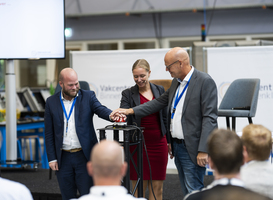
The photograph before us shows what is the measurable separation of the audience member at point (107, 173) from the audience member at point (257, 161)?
2.15 ft

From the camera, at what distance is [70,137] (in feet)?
9.11

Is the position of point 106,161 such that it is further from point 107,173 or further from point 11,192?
point 11,192

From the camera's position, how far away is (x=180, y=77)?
264 centimetres

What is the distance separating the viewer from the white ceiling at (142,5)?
8758mm

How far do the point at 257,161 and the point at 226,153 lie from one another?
1.27 ft

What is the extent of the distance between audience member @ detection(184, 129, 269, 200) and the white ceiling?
7843 millimetres

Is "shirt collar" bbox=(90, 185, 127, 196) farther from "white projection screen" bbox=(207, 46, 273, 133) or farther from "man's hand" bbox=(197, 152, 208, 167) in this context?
"white projection screen" bbox=(207, 46, 273, 133)

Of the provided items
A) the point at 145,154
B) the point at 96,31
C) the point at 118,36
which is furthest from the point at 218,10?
the point at 145,154

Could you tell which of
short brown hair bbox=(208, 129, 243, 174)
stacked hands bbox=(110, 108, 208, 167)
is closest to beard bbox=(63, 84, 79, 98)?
stacked hands bbox=(110, 108, 208, 167)

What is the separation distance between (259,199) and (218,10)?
8.31 metres

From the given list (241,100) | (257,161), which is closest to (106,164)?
(257,161)

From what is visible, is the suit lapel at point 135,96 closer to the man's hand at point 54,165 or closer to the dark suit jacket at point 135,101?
the dark suit jacket at point 135,101

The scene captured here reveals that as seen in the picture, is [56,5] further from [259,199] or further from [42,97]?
[259,199]

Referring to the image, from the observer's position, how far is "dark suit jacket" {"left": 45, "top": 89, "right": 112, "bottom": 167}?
109 inches
